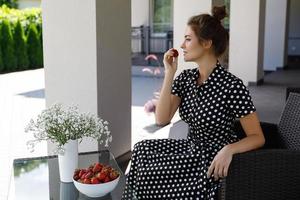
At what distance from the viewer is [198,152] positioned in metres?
2.42

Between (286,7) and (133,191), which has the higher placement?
(286,7)

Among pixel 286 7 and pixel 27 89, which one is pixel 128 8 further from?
pixel 286 7

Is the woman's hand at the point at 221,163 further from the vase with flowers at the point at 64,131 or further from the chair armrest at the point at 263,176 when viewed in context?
the vase with flowers at the point at 64,131

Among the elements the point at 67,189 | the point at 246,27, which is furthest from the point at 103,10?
the point at 246,27

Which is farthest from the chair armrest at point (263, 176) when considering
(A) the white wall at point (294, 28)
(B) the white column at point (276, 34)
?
(A) the white wall at point (294, 28)

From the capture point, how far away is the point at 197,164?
2389 millimetres

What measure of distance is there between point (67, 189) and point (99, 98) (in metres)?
1.24

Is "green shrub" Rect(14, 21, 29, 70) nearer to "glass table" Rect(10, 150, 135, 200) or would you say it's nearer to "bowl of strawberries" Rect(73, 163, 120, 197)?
"glass table" Rect(10, 150, 135, 200)

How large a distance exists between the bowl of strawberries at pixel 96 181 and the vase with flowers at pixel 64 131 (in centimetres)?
21

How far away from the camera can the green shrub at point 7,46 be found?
11.7 m

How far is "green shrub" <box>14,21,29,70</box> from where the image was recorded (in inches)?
477

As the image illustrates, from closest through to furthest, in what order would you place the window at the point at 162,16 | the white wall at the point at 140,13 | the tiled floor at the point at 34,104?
the tiled floor at the point at 34,104, the white wall at the point at 140,13, the window at the point at 162,16

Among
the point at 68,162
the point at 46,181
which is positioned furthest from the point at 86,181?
the point at 46,181

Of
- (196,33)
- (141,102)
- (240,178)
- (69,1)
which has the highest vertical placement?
(69,1)
